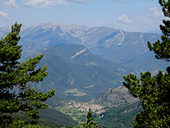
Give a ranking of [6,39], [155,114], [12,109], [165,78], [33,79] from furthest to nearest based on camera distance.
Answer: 1. [6,39]
2. [33,79]
3. [12,109]
4. [165,78]
5. [155,114]

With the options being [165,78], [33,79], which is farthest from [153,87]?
[33,79]

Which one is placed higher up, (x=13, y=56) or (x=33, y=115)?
(x=13, y=56)

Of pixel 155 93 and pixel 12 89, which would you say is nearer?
pixel 155 93

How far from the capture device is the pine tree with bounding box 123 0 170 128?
903 inches

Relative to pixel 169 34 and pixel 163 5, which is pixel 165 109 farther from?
pixel 163 5

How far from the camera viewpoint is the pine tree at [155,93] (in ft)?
75.2

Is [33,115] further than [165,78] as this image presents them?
Yes

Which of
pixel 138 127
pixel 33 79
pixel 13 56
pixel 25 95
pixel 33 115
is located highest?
pixel 13 56

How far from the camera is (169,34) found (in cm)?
3312

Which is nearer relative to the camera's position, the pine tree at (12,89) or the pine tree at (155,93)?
the pine tree at (155,93)

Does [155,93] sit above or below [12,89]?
below

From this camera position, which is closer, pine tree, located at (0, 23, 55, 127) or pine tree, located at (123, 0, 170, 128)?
pine tree, located at (123, 0, 170, 128)

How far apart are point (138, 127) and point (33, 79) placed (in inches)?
675

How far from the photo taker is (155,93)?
87.1ft
